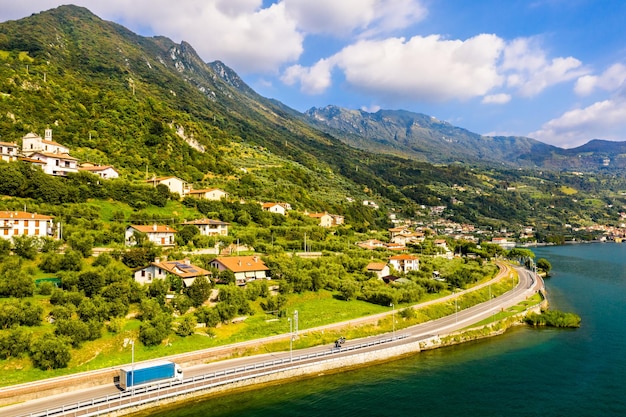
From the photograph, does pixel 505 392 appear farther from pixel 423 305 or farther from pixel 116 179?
pixel 116 179

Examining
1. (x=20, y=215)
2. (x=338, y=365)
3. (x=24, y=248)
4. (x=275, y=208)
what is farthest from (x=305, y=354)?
(x=275, y=208)

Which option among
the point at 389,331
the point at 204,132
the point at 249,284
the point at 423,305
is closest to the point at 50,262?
the point at 249,284

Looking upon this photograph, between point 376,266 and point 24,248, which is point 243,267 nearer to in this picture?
point 376,266

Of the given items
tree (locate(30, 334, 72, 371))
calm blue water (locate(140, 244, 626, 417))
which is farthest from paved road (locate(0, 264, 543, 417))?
tree (locate(30, 334, 72, 371))

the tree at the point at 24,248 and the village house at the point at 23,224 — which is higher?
the village house at the point at 23,224

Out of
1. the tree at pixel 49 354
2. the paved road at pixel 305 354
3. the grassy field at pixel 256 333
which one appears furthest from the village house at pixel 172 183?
the tree at pixel 49 354

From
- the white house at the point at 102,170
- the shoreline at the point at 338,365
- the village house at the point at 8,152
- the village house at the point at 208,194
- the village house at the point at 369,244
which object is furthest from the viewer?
the village house at the point at 369,244

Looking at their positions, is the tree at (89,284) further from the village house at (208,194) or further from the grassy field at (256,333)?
the village house at (208,194)
